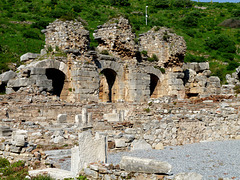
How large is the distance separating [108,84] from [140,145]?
12976 millimetres

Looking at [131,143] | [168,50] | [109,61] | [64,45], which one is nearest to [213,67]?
[168,50]

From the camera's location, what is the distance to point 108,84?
69.2 ft

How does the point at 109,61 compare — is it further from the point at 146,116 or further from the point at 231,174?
the point at 231,174

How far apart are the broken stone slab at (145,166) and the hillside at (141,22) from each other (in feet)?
59.1

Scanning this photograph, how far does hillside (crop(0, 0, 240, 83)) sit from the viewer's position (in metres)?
30.1

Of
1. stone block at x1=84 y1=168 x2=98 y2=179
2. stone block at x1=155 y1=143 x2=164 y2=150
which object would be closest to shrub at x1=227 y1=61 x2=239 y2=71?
stone block at x1=155 y1=143 x2=164 y2=150

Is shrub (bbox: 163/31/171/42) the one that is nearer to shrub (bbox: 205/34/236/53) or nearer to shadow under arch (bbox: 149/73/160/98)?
shadow under arch (bbox: 149/73/160/98)

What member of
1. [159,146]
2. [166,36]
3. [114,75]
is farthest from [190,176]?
[166,36]

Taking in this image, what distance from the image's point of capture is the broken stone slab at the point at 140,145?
8219 mm

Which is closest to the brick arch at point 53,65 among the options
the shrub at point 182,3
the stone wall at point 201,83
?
the stone wall at point 201,83

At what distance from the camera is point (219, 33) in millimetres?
47719

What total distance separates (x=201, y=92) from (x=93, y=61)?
9.37 meters

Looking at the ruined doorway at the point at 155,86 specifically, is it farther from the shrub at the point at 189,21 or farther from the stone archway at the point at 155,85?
the shrub at the point at 189,21

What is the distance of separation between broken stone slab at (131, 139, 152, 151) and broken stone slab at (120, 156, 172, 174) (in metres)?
3.14
